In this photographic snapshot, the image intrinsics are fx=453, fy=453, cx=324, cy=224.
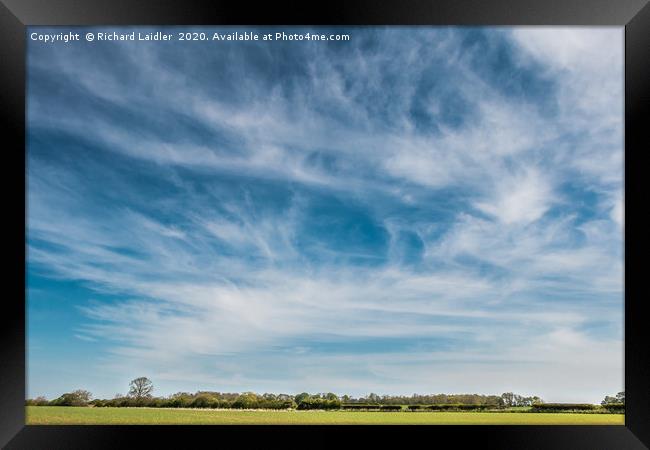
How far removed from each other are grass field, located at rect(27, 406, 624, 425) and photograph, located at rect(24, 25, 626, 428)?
11cm

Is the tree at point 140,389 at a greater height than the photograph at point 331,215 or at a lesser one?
lesser

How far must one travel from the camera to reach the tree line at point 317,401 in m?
3.18

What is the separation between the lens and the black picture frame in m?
2.40

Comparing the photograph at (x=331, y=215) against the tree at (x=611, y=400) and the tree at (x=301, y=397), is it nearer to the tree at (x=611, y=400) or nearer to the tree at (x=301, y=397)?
the tree at (x=301, y=397)

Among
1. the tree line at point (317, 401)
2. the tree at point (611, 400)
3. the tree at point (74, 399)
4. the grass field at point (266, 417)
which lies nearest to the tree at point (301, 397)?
the tree line at point (317, 401)

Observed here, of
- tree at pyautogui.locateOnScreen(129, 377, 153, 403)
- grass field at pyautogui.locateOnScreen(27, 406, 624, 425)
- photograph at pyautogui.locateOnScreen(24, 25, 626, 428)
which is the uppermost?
photograph at pyautogui.locateOnScreen(24, 25, 626, 428)

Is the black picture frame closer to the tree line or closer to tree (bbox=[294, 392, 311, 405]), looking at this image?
the tree line

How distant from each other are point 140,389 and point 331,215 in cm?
222

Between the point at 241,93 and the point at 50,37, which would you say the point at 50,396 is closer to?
the point at 50,37

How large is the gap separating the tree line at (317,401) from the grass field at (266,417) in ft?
0.26

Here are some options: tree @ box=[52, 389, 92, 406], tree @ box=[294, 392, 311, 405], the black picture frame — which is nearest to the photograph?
tree @ box=[294, 392, 311, 405]

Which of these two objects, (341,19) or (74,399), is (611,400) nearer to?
(341,19)

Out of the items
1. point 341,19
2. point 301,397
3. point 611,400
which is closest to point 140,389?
point 301,397

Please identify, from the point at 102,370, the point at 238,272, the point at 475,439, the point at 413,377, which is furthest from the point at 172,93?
the point at 475,439
